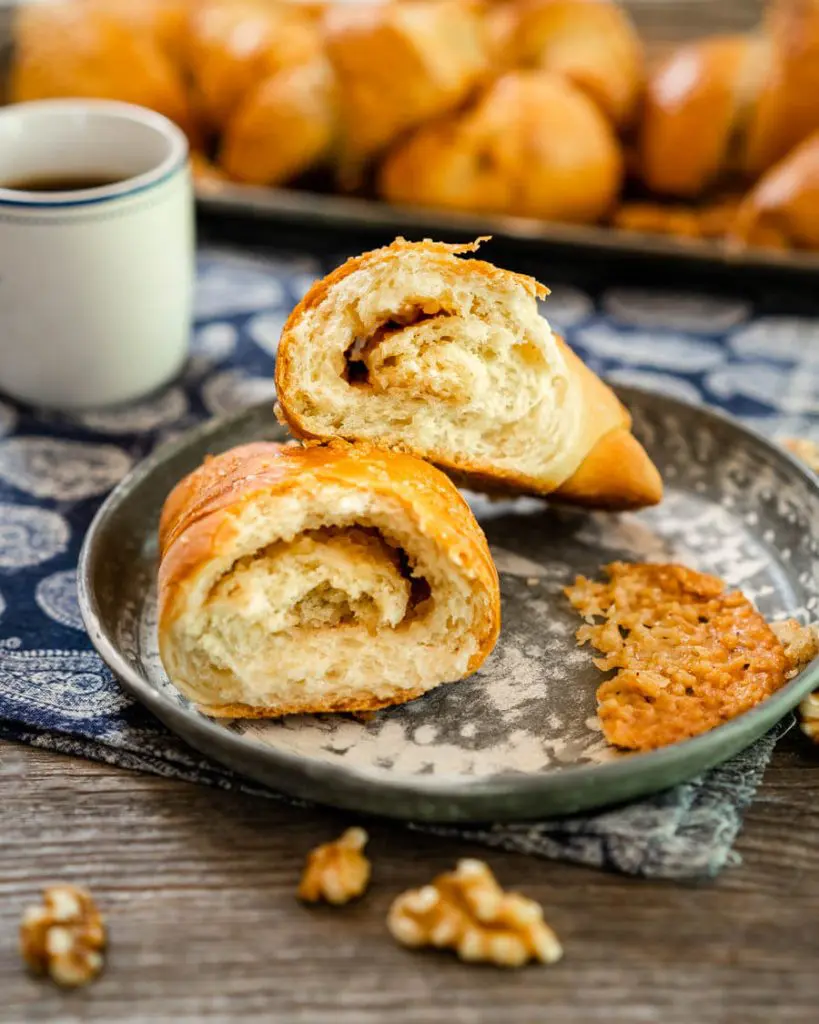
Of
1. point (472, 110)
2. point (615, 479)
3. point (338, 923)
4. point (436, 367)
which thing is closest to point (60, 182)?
point (472, 110)

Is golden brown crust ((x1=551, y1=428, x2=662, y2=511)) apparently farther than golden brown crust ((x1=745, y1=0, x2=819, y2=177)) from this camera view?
No


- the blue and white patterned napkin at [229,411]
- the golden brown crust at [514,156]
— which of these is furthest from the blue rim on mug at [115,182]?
the golden brown crust at [514,156]

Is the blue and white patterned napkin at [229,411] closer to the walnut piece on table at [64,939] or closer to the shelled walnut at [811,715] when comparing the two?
the shelled walnut at [811,715]

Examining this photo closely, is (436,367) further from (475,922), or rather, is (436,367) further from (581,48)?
(581,48)

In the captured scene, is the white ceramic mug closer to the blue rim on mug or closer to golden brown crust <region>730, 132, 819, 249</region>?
the blue rim on mug

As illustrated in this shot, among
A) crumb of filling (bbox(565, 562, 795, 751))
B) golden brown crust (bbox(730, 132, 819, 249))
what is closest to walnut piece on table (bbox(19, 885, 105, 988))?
crumb of filling (bbox(565, 562, 795, 751))

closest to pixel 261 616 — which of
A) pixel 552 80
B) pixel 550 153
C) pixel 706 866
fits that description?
pixel 706 866

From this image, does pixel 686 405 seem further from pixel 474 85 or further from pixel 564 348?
pixel 474 85
